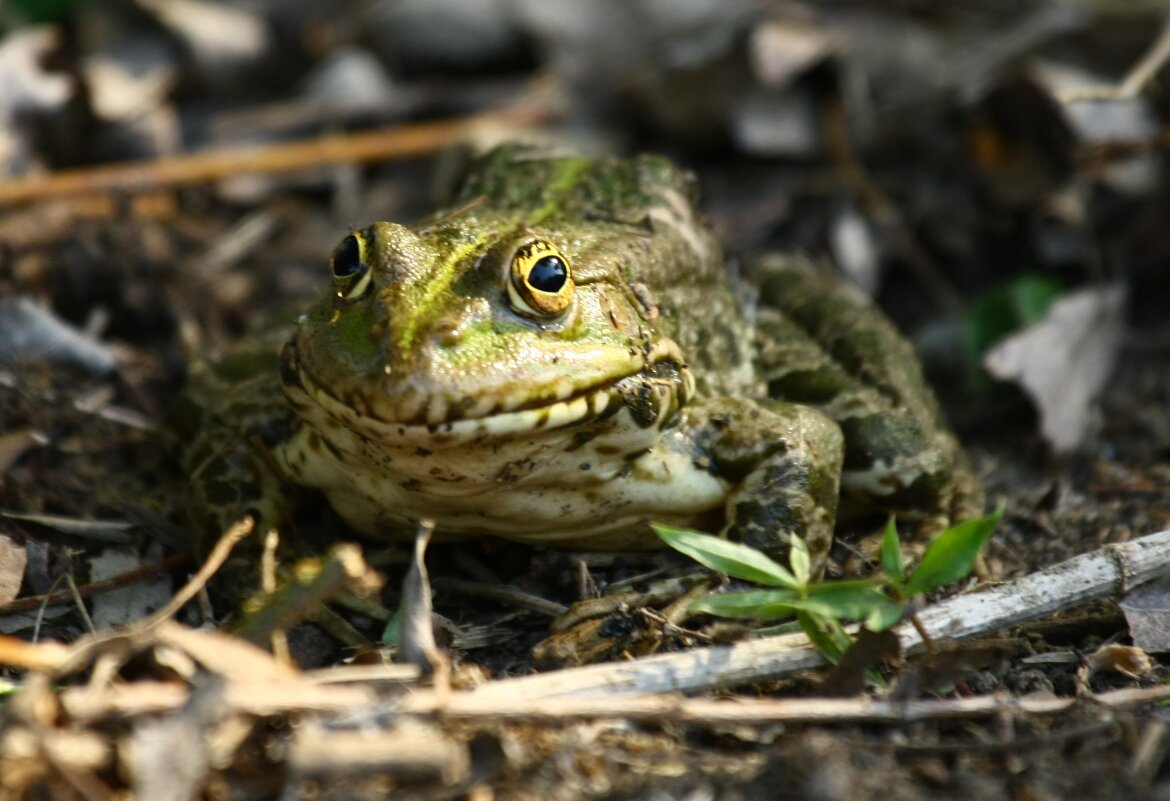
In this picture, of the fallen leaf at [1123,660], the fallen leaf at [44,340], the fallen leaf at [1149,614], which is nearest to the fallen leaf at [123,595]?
the fallen leaf at [44,340]

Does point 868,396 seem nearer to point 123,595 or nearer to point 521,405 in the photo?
point 521,405

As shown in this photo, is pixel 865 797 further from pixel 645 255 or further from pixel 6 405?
pixel 6 405

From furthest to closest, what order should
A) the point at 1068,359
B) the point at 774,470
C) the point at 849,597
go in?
the point at 1068,359 < the point at 774,470 < the point at 849,597

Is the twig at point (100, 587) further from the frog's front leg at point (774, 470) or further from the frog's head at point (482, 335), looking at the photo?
the frog's front leg at point (774, 470)

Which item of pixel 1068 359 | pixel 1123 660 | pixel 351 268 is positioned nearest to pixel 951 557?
pixel 1123 660

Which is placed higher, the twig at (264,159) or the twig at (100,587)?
the twig at (264,159)
